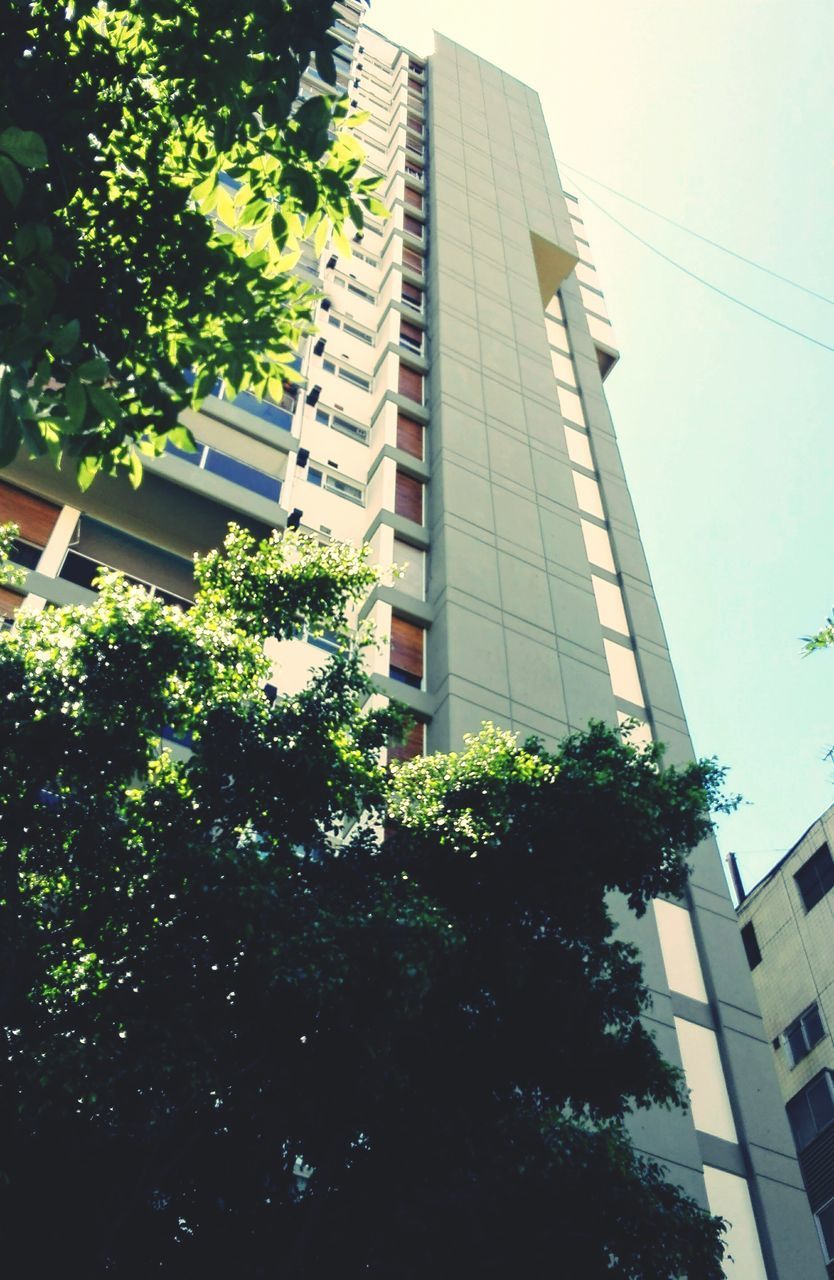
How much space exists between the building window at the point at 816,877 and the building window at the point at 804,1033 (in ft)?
8.32

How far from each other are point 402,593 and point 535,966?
1101cm

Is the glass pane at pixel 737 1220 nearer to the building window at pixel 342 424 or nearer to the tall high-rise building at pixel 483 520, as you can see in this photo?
the tall high-rise building at pixel 483 520

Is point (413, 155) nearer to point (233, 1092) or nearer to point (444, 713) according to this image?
point (444, 713)

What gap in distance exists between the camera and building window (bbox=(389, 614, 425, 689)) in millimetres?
17750

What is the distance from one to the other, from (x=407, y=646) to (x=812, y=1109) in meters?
13.4

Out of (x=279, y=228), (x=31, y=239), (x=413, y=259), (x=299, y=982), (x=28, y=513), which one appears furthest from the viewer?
(x=413, y=259)

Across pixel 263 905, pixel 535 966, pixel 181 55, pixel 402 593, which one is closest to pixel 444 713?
pixel 402 593

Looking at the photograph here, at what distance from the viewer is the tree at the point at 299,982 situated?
6766mm

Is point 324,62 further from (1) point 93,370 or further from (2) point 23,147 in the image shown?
(1) point 93,370

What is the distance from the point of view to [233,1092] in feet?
23.6

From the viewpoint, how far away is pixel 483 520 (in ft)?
68.0

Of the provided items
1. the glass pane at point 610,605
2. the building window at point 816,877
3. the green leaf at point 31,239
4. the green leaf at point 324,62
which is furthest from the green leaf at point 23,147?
the building window at point 816,877

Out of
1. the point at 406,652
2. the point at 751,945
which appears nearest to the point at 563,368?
the point at 406,652

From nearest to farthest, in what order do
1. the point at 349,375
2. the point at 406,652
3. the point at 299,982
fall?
the point at 299,982 → the point at 406,652 → the point at 349,375
